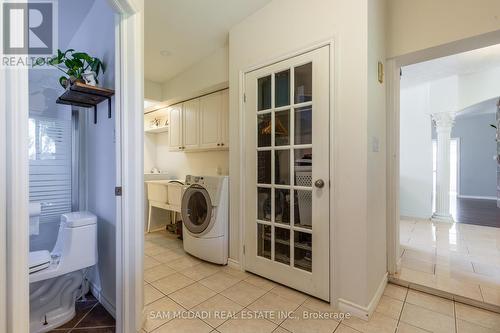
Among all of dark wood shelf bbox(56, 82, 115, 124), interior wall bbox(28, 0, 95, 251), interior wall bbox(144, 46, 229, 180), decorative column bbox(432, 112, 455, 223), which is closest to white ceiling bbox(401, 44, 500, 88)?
decorative column bbox(432, 112, 455, 223)

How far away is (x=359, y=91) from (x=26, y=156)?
1.74 meters

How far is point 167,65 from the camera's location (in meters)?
3.20

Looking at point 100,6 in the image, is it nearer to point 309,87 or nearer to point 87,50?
point 87,50

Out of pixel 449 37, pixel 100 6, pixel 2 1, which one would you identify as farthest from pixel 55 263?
pixel 449 37

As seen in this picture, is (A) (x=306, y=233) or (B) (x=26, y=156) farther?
(A) (x=306, y=233)

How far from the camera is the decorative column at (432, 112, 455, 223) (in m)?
4.12

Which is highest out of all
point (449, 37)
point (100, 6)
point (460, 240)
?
point (100, 6)

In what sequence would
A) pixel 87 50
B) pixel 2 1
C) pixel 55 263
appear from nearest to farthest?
pixel 2 1 → pixel 55 263 → pixel 87 50

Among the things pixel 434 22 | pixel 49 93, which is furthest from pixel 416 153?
pixel 49 93

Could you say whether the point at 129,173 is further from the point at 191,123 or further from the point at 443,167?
the point at 443,167

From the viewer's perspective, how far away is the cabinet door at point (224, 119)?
2.95 m

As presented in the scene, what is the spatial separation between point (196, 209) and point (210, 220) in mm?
325

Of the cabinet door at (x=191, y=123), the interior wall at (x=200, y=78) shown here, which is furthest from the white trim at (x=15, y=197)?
the cabinet door at (x=191, y=123)

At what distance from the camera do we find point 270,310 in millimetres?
1721
